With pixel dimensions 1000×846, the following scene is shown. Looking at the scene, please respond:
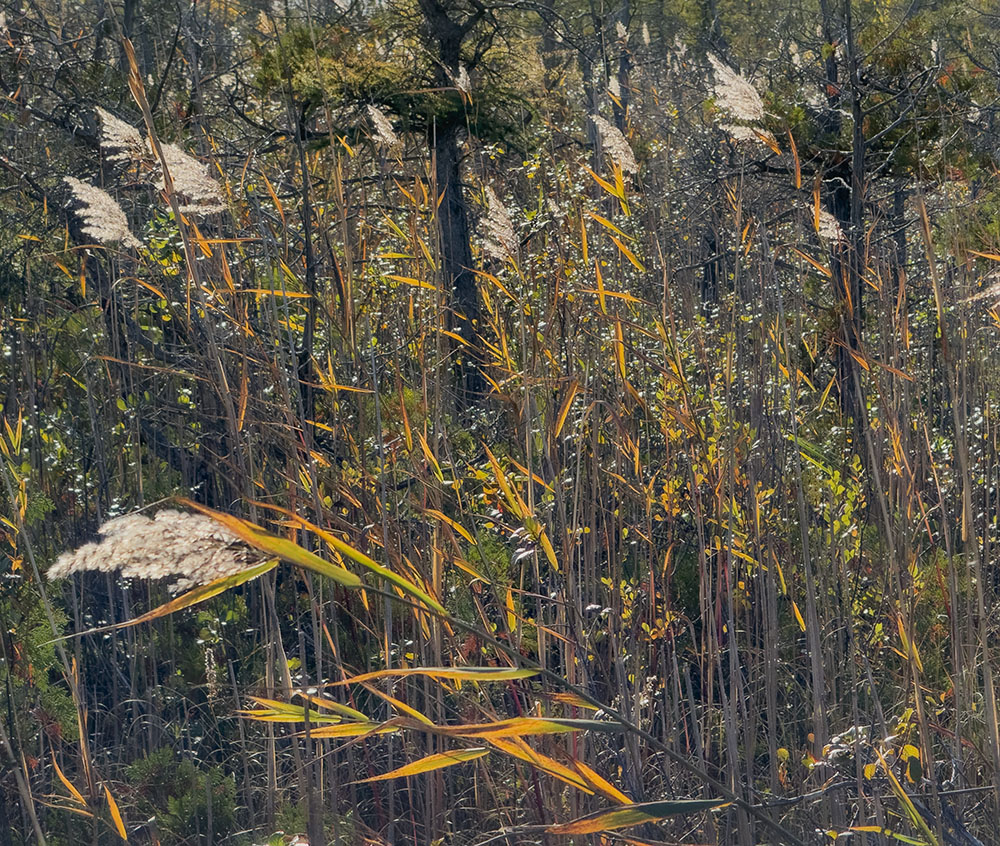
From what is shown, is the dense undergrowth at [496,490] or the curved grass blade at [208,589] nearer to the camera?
the curved grass blade at [208,589]

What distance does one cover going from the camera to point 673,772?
179cm

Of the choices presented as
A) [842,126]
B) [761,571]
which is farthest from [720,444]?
[842,126]

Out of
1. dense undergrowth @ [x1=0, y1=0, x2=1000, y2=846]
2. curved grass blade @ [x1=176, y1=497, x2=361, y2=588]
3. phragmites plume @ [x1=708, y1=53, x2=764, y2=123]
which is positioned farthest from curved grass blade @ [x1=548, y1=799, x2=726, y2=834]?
phragmites plume @ [x1=708, y1=53, x2=764, y2=123]

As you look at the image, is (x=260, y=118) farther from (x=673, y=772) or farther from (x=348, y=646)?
(x=673, y=772)

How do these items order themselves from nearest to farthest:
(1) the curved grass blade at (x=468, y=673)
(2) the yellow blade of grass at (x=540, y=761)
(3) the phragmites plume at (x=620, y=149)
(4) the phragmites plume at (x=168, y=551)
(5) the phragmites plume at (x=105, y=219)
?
(4) the phragmites plume at (x=168, y=551), (1) the curved grass blade at (x=468, y=673), (2) the yellow blade of grass at (x=540, y=761), (5) the phragmites plume at (x=105, y=219), (3) the phragmites plume at (x=620, y=149)

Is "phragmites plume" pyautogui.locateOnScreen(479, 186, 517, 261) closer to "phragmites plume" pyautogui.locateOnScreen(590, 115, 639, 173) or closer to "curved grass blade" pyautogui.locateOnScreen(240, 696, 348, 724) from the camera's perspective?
"phragmites plume" pyautogui.locateOnScreen(590, 115, 639, 173)

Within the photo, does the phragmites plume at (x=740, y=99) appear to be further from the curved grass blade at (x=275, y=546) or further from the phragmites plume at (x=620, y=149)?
the curved grass blade at (x=275, y=546)

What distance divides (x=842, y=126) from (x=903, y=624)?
2905mm

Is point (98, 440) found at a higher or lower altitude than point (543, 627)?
higher

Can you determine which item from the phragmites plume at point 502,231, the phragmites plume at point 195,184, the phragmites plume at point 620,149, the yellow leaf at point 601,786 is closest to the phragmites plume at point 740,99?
the phragmites plume at point 620,149

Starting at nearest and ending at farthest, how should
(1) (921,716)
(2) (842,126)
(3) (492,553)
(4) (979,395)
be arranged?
(1) (921,716) → (3) (492,553) → (4) (979,395) → (2) (842,126)

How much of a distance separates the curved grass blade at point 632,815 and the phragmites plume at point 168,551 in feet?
1.32

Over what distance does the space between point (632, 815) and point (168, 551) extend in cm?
49

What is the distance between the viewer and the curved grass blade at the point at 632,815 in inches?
35.0
